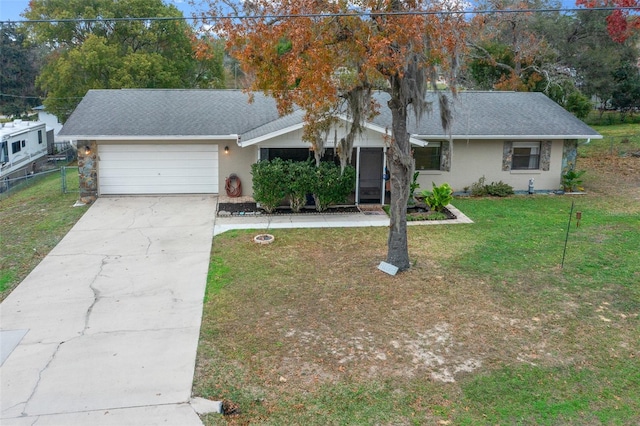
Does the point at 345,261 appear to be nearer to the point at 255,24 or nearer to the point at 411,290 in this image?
the point at 411,290

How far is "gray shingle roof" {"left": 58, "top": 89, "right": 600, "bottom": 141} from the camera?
15688 millimetres

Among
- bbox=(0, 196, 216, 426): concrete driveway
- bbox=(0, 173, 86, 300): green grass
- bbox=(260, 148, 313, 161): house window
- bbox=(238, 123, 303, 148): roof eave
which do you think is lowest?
bbox=(0, 196, 216, 426): concrete driveway

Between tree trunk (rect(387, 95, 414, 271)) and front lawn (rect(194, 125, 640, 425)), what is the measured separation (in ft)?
1.49

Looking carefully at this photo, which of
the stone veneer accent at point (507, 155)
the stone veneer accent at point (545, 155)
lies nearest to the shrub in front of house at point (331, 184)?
the stone veneer accent at point (507, 155)

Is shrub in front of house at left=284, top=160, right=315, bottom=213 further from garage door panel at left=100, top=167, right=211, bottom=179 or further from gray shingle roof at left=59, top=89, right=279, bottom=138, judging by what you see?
garage door panel at left=100, top=167, right=211, bottom=179

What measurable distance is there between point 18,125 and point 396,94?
2029cm

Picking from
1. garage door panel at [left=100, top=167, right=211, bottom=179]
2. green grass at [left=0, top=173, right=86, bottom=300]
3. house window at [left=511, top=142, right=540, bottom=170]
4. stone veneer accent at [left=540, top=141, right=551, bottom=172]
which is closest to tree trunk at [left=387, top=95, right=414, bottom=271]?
green grass at [left=0, top=173, right=86, bottom=300]

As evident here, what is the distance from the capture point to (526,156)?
1703 cm

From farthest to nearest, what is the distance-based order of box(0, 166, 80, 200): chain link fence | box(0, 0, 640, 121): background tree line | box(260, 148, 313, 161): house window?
box(0, 0, 640, 121): background tree line → box(0, 166, 80, 200): chain link fence → box(260, 148, 313, 161): house window

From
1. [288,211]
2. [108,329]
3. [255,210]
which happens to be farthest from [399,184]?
[255,210]

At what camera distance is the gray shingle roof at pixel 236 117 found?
15688 millimetres

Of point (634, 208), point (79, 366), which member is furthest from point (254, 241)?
point (634, 208)

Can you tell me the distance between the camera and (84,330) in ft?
24.8

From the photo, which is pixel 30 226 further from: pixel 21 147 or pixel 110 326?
pixel 21 147
